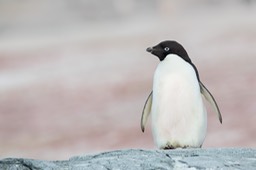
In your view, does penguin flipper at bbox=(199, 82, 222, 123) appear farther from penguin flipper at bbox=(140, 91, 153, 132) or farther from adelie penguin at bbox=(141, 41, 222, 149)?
penguin flipper at bbox=(140, 91, 153, 132)

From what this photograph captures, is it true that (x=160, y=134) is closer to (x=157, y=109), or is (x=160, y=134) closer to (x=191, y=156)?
(x=157, y=109)

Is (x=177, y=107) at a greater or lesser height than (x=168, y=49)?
lesser

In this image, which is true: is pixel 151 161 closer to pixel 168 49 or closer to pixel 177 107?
pixel 177 107

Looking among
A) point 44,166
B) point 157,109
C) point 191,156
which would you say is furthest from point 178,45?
point 44,166

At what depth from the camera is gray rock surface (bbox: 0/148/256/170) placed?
2494mm

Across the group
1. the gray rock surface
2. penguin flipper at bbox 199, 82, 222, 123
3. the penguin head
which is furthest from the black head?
the gray rock surface

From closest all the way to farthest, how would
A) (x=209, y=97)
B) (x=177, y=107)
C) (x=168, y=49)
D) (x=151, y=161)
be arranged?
(x=151, y=161) < (x=177, y=107) < (x=168, y=49) < (x=209, y=97)

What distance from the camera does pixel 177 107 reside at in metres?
3.09

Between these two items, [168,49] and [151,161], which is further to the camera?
[168,49]

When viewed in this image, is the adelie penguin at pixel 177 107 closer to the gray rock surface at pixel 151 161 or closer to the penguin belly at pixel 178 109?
the penguin belly at pixel 178 109

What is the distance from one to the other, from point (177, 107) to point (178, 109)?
0.04ft

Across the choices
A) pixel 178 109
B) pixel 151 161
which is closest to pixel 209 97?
pixel 178 109

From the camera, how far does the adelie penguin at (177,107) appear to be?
3.09 meters

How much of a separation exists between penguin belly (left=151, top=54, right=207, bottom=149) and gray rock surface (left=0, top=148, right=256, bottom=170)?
36 cm
